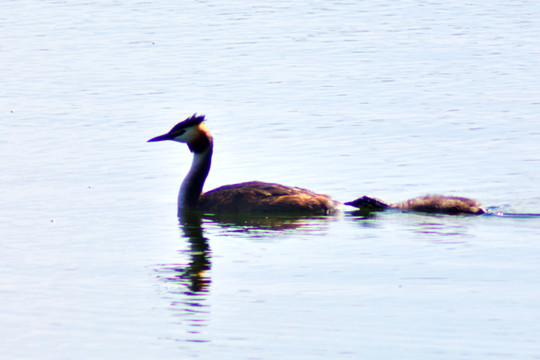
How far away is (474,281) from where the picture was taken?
37.4 feet

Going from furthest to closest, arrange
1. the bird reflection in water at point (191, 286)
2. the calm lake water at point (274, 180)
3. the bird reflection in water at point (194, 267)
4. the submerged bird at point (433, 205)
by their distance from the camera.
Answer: the submerged bird at point (433, 205) < the bird reflection in water at point (194, 267) < the bird reflection in water at point (191, 286) < the calm lake water at point (274, 180)

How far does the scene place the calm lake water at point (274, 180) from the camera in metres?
10.2

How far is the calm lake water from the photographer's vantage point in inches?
400

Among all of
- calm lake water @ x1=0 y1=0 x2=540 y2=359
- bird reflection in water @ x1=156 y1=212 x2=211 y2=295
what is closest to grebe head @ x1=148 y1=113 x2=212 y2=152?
calm lake water @ x1=0 y1=0 x2=540 y2=359

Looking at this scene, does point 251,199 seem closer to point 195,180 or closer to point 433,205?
point 195,180

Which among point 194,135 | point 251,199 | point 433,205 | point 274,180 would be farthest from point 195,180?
point 433,205

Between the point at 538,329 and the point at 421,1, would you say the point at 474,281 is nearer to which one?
the point at 538,329

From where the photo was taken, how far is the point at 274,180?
1691 centimetres

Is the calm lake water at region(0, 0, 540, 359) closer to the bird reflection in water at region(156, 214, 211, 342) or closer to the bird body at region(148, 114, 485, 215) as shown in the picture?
the bird reflection in water at region(156, 214, 211, 342)

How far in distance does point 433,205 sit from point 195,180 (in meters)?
3.30

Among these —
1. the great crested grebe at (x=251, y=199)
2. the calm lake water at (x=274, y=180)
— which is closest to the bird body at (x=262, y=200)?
the great crested grebe at (x=251, y=199)

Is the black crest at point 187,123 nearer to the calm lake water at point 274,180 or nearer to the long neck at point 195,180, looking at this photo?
the long neck at point 195,180

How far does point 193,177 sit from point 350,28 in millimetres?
16749

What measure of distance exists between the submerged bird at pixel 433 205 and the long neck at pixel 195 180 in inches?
88.1
